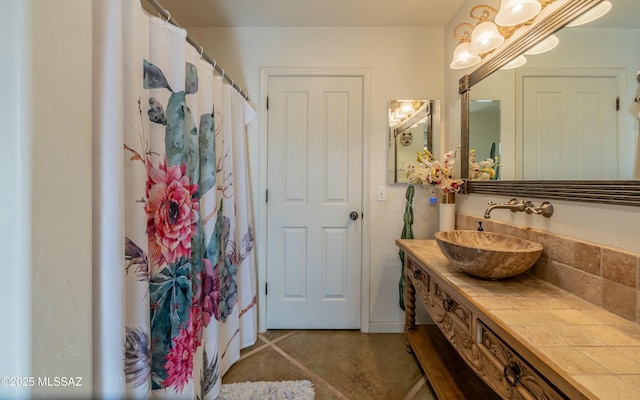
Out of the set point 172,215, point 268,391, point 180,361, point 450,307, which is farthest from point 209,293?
point 450,307

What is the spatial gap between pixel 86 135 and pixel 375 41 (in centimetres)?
193

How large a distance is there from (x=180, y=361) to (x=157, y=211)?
60cm

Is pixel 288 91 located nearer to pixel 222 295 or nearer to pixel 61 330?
pixel 222 295

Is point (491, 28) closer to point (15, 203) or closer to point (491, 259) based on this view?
point (491, 259)

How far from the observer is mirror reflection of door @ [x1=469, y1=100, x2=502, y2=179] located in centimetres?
128

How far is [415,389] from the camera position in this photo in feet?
4.36

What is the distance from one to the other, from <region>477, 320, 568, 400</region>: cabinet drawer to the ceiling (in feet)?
6.35

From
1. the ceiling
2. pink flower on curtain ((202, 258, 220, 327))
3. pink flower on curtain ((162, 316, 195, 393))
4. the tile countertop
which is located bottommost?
pink flower on curtain ((162, 316, 195, 393))

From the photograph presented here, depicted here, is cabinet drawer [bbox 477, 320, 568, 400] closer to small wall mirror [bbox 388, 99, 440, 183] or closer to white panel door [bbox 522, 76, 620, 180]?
white panel door [bbox 522, 76, 620, 180]

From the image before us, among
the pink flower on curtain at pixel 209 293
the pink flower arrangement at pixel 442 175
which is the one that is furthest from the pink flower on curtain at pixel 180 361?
the pink flower arrangement at pixel 442 175

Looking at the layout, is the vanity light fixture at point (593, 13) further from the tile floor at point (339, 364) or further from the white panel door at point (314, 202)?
the tile floor at point (339, 364)

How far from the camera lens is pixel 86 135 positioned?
1.83ft

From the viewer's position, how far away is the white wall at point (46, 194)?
46 cm

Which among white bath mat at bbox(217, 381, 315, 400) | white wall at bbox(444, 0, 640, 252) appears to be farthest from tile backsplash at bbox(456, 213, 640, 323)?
white bath mat at bbox(217, 381, 315, 400)
